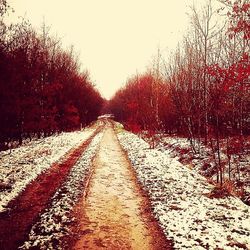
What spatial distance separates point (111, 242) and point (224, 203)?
4880mm

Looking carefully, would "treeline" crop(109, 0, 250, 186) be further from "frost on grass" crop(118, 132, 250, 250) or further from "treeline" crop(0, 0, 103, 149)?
"treeline" crop(0, 0, 103, 149)

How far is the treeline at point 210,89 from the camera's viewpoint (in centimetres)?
1142

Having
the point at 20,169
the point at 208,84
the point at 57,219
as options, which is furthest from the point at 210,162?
the point at 57,219

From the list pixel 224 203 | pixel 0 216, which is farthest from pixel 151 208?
pixel 0 216

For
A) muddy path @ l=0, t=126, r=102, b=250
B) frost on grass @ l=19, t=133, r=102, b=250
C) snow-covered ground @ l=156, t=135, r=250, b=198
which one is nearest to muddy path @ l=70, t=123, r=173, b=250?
frost on grass @ l=19, t=133, r=102, b=250

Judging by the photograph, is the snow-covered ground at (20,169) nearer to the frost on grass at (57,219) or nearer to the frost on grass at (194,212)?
the frost on grass at (57,219)

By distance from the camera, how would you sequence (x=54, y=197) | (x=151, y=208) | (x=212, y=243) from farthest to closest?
1. (x=54, y=197)
2. (x=151, y=208)
3. (x=212, y=243)

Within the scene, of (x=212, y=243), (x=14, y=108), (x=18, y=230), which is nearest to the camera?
(x=212, y=243)

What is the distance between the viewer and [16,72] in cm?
2338

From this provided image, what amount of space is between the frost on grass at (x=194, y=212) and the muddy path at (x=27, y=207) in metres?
3.75

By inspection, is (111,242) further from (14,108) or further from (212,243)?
(14,108)

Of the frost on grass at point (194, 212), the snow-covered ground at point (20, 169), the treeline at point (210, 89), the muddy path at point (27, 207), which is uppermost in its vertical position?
the treeline at point (210, 89)

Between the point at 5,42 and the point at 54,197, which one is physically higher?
the point at 5,42

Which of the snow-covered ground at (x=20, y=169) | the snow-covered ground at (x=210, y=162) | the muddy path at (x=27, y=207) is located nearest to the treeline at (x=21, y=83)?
the snow-covered ground at (x=20, y=169)
